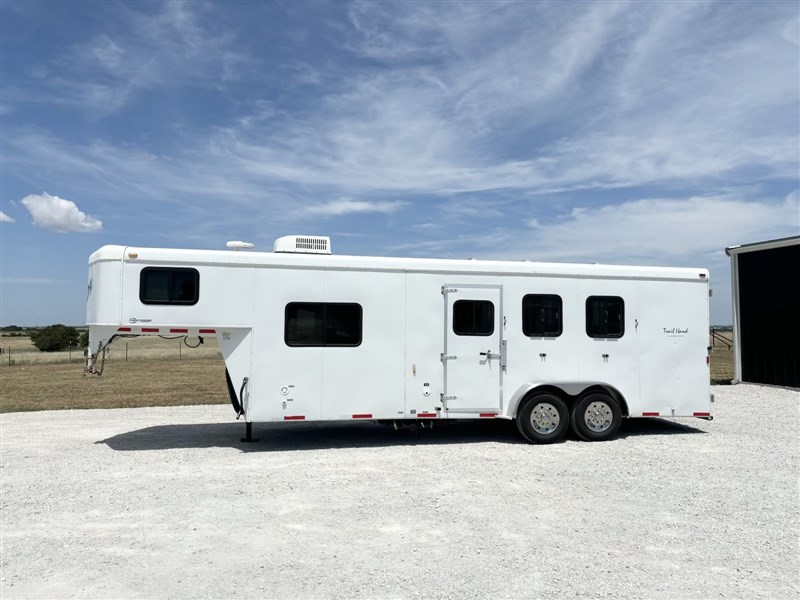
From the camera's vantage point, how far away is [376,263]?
8820 mm

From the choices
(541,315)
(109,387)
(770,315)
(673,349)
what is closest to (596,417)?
(673,349)

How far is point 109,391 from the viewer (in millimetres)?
15734

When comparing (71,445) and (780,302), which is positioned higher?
(780,302)

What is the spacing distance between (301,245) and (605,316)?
487 cm

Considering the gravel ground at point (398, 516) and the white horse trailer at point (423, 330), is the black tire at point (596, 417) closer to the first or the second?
the white horse trailer at point (423, 330)

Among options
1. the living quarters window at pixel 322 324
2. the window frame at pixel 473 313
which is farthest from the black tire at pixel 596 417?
the living quarters window at pixel 322 324

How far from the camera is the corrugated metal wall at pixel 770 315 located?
1537 cm

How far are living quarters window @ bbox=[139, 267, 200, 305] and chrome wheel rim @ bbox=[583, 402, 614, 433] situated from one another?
6.12 m

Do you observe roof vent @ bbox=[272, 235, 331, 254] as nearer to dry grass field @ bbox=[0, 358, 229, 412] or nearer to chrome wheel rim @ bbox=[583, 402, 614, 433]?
chrome wheel rim @ bbox=[583, 402, 614, 433]

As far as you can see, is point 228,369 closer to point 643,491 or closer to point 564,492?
point 564,492

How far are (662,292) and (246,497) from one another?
7.08 m

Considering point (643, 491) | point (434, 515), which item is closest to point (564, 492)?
point (643, 491)

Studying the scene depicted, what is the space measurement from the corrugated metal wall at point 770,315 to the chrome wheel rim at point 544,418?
9895mm

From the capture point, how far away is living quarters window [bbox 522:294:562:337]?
30.1 ft
